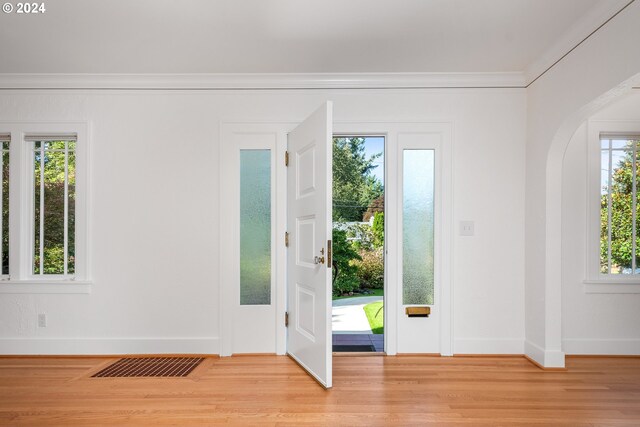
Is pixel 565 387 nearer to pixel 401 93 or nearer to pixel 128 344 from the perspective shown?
pixel 401 93

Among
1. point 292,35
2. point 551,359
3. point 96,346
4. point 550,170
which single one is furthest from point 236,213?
point 551,359

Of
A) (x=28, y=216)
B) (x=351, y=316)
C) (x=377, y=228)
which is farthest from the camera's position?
(x=377, y=228)

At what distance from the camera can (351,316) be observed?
19.1ft

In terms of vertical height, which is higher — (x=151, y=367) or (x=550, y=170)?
(x=550, y=170)

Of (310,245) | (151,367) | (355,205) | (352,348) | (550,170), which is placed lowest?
(352,348)

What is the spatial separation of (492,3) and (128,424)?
3.28 m

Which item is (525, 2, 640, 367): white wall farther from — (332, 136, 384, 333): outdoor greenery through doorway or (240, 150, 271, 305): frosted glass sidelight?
(332, 136, 384, 333): outdoor greenery through doorway

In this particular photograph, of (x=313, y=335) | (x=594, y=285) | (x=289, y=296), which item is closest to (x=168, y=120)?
(x=289, y=296)

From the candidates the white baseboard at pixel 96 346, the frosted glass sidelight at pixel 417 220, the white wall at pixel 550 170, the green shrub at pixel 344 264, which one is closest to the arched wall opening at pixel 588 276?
the white wall at pixel 550 170

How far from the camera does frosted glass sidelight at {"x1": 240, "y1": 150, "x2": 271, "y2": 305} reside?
3.60 metres

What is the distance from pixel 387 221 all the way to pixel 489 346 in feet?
4.60

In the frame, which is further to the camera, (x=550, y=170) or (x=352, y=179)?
(x=352, y=179)

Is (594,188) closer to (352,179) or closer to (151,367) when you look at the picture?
(352,179)

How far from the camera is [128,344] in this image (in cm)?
355
